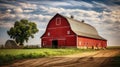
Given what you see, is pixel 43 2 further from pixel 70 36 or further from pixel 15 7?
pixel 70 36

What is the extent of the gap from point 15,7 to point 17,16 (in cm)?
179

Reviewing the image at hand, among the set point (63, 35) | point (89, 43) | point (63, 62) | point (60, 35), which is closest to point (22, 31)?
point (60, 35)

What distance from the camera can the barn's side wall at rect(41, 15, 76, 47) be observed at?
25442 millimetres

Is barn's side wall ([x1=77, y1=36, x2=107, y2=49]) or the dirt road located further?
barn's side wall ([x1=77, y1=36, x2=107, y2=49])

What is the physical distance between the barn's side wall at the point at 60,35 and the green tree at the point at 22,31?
83.2 inches

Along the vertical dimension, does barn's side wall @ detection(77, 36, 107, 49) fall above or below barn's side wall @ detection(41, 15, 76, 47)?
below

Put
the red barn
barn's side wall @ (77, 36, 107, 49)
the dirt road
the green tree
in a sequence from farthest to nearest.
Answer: barn's side wall @ (77, 36, 107, 49)
the green tree
the red barn
the dirt road

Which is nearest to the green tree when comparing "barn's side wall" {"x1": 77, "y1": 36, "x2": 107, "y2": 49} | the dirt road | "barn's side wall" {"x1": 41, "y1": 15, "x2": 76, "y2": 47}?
"barn's side wall" {"x1": 41, "y1": 15, "x2": 76, "y2": 47}

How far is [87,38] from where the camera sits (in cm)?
2852

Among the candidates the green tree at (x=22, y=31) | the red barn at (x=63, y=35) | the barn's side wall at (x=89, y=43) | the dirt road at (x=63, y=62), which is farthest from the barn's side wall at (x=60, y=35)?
the dirt road at (x=63, y=62)

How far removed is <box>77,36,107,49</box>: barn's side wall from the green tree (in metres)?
6.11

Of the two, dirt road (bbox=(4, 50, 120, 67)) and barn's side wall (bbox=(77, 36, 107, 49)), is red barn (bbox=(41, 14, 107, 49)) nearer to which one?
barn's side wall (bbox=(77, 36, 107, 49))

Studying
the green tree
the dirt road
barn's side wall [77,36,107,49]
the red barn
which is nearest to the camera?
the dirt road

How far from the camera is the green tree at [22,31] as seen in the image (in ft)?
84.6
